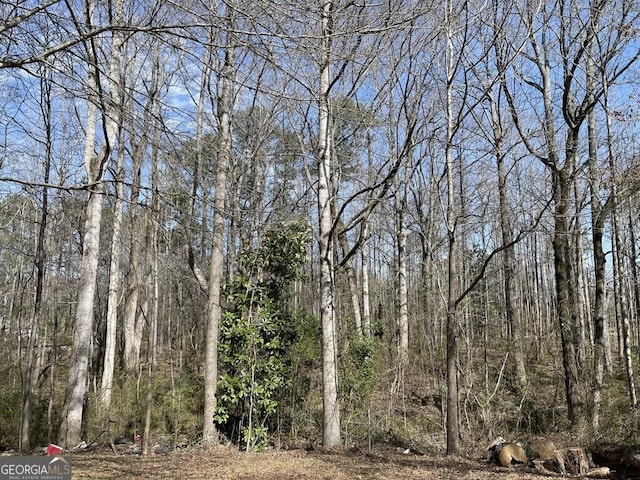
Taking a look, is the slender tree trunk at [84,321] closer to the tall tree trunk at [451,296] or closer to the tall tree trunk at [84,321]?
the tall tree trunk at [84,321]

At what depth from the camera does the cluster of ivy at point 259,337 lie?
8.09m

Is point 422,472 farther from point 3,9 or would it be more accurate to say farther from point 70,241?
point 70,241

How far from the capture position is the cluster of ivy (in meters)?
8.09

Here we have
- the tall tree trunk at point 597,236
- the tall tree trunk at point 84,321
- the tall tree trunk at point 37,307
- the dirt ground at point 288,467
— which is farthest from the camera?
the tall tree trunk at point 597,236

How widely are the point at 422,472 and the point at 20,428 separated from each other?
309 inches

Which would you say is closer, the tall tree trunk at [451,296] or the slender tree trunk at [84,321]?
the tall tree trunk at [451,296]

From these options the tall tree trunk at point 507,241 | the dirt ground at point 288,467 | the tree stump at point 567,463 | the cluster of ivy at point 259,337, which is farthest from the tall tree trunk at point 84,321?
the tree stump at point 567,463

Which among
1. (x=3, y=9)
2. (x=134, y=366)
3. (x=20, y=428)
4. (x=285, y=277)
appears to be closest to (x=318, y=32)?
(x=3, y=9)

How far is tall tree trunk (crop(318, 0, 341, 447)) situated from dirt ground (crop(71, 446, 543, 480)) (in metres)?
0.51

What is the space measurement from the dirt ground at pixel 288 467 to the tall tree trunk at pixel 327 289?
513 millimetres

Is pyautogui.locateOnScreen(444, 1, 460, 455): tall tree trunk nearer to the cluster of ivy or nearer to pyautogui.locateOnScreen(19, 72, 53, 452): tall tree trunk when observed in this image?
the cluster of ivy

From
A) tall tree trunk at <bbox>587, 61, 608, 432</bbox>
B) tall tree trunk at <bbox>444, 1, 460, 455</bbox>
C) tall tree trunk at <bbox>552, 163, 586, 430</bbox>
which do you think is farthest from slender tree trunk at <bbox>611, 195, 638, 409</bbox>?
tall tree trunk at <bbox>444, 1, 460, 455</bbox>

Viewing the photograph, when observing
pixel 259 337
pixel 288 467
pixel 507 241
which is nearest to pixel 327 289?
pixel 259 337

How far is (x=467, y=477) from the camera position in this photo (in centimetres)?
575
